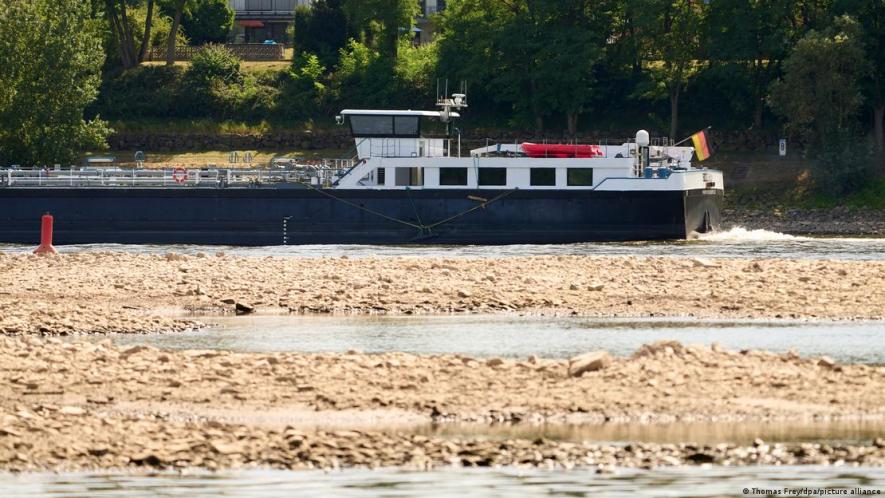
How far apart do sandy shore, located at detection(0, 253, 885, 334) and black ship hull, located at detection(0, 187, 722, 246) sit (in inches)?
462

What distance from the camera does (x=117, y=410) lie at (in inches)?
760

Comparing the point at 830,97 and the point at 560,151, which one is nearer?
the point at 560,151

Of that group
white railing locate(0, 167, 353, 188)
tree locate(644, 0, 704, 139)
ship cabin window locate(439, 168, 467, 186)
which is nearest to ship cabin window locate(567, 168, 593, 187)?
ship cabin window locate(439, 168, 467, 186)

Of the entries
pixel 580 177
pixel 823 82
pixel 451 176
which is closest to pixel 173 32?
pixel 823 82

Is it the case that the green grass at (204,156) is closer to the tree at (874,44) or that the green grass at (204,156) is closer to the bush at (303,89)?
the bush at (303,89)

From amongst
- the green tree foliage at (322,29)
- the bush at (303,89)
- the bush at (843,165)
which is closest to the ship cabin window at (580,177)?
the bush at (843,165)

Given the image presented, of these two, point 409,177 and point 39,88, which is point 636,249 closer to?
point 409,177

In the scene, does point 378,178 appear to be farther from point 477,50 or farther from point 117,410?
point 117,410

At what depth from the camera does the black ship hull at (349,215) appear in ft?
169

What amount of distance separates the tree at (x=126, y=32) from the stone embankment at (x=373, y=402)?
2659 inches

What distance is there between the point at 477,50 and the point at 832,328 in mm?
51267

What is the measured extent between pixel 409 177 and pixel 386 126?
2541mm

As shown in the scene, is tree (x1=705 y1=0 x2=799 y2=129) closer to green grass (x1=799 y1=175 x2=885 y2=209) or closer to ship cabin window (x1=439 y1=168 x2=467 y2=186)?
green grass (x1=799 y1=175 x2=885 y2=209)

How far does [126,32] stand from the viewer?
8931 centimetres
